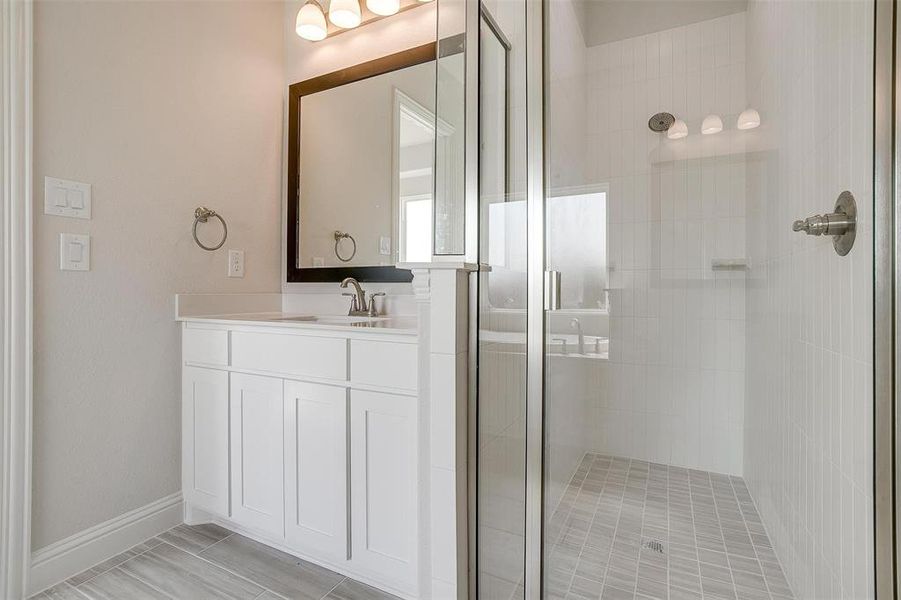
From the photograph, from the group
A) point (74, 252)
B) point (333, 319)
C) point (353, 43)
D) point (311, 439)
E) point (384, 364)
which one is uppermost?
point (353, 43)

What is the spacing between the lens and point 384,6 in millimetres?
1953

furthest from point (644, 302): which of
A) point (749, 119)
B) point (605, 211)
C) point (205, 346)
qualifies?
point (205, 346)

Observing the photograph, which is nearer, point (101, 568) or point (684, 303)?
point (684, 303)

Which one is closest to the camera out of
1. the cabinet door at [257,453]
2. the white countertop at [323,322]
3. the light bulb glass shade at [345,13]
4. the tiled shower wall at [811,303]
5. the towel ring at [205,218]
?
the tiled shower wall at [811,303]

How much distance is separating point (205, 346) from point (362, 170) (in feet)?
3.31

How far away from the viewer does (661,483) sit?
48.4 inches

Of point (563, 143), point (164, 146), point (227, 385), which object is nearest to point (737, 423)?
point (563, 143)

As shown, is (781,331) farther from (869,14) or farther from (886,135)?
(869,14)

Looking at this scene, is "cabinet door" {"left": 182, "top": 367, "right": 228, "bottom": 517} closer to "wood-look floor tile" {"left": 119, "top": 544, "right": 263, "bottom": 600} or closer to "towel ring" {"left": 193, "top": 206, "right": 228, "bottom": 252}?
"wood-look floor tile" {"left": 119, "top": 544, "right": 263, "bottom": 600}

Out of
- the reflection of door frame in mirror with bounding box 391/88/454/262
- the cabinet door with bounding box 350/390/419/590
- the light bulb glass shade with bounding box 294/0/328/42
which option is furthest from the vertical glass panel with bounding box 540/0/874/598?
the light bulb glass shade with bounding box 294/0/328/42

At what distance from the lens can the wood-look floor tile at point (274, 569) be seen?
144cm

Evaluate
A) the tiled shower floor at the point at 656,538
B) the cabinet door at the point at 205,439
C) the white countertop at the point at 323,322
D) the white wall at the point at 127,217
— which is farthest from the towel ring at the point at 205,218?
the tiled shower floor at the point at 656,538

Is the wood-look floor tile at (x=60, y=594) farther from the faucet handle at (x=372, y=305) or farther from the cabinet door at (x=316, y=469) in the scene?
the faucet handle at (x=372, y=305)

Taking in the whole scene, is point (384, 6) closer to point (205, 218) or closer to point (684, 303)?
point (205, 218)
